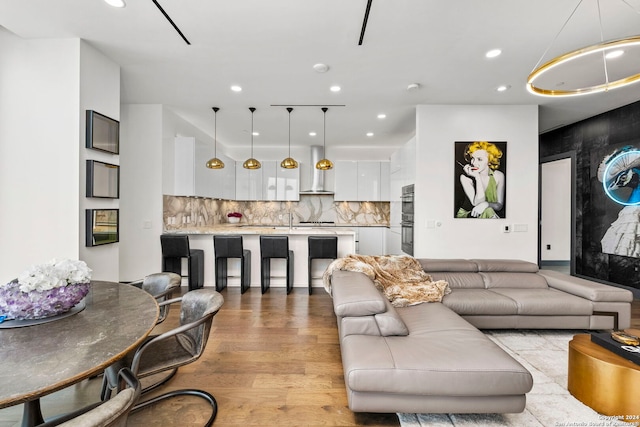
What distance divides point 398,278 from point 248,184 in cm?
515

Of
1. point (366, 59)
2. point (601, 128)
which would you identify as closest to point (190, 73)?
point (366, 59)

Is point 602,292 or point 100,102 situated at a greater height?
point 100,102

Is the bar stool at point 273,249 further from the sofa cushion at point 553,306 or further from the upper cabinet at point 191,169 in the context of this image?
the sofa cushion at point 553,306

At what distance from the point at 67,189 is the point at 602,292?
557 centimetres

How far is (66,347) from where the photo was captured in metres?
1.15

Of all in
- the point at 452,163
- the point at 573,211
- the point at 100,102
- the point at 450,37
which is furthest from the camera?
the point at 573,211

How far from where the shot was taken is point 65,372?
0.98m

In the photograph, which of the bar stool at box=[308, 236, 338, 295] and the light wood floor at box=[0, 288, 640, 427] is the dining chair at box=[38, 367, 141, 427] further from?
the bar stool at box=[308, 236, 338, 295]

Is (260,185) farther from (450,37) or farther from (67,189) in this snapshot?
(450,37)

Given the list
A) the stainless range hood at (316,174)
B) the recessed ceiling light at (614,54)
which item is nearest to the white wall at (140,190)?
the stainless range hood at (316,174)

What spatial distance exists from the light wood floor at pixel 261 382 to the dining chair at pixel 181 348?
0.31 ft

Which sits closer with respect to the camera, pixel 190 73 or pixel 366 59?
pixel 366 59

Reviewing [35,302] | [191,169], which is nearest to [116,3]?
[35,302]

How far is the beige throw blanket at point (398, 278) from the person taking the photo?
2742 mm
